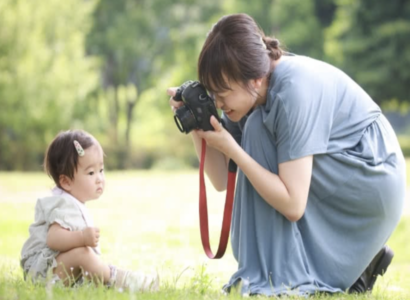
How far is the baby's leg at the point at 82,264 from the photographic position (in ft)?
11.6

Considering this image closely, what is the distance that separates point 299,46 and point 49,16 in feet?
32.4

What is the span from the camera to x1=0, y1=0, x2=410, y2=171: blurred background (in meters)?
24.0

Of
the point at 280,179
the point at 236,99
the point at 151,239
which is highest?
the point at 236,99

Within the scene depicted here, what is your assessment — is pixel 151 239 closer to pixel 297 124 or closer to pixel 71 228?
pixel 71 228

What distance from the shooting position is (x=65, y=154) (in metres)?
3.77

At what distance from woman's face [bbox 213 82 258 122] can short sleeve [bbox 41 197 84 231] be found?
2.84 feet

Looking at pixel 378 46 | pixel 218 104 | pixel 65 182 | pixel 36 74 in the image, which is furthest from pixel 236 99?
pixel 378 46

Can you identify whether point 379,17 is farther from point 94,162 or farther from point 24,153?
point 94,162

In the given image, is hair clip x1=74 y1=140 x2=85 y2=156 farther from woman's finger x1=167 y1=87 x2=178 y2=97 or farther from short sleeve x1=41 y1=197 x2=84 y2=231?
woman's finger x1=167 y1=87 x2=178 y2=97

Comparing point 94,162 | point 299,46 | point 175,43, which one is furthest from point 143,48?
point 94,162

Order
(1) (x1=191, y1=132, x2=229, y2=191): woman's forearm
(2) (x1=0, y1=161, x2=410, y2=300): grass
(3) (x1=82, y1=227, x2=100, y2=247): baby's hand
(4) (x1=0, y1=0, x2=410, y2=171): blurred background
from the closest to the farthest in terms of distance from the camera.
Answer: (2) (x1=0, y1=161, x2=410, y2=300): grass → (3) (x1=82, y1=227, x2=100, y2=247): baby's hand → (1) (x1=191, y1=132, x2=229, y2=191): woman's forearm → (4) (x1=0, y1=0, x2=410, y2=171): blurred background

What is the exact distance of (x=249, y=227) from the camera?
12.1ft

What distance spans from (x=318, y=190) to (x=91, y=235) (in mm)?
1135

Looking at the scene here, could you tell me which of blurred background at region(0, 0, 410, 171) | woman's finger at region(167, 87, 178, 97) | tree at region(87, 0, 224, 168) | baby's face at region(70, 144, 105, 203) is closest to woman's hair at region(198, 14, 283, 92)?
woman's finger at region(167, 87, 178, 97)
